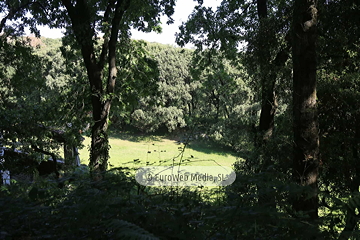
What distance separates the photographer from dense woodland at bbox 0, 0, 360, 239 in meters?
2.24

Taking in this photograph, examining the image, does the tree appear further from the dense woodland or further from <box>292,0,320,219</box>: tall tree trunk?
<box>292,0,320,219</box>: tall tree trunk

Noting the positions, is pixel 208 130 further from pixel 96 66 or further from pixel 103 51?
pixel 103 51

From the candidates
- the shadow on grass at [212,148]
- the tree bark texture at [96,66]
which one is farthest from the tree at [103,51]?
the shadow on grass at [212,148]

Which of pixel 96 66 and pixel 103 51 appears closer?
pixel 96 66

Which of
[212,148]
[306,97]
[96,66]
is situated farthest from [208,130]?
[212,148]

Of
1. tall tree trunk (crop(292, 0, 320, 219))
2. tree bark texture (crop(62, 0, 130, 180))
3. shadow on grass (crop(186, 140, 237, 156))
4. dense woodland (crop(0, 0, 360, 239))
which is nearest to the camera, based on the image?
dense woodland (crop(0, 0, 360, 239))

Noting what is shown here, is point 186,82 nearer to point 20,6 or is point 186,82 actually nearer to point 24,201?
point 20,6

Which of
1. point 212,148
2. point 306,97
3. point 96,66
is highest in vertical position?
point 96,66

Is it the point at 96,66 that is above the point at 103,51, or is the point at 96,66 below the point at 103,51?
below

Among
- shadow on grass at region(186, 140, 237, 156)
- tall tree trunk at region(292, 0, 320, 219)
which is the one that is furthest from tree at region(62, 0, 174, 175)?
shadow on grass at region(186, 140, 237, 156)

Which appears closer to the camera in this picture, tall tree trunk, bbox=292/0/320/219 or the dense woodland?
the dense woodland

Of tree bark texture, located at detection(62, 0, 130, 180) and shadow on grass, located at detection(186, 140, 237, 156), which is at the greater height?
tree bark texture, located at detection(62, 0, 130, 180)

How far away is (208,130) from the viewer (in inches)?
303

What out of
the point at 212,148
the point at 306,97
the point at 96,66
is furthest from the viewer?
the point at 212,148
